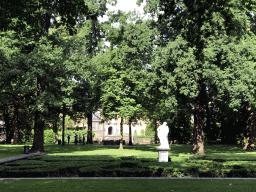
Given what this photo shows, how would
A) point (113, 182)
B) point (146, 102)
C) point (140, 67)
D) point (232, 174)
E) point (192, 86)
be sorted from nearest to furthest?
point (113, 182) < point (232, 174) < point (192, 86) < point (140, 67) < point (146, 102)

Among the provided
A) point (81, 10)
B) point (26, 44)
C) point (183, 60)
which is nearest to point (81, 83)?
point (26, 44)

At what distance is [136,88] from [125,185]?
23116mm

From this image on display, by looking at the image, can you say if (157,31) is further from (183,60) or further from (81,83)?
(81,83)

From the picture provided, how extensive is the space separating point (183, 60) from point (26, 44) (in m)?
13.3

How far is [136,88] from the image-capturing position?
1250 inches

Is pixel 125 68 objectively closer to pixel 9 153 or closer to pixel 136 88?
pixel 136 88

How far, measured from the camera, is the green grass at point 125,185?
27.3 ft

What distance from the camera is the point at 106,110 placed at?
105ft

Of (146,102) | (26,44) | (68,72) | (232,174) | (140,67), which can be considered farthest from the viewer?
(146,102)

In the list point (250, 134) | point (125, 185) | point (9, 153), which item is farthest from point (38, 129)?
point (250, 134)

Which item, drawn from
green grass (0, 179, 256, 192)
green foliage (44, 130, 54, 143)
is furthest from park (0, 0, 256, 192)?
green foliage (44, 130, 54, 143)

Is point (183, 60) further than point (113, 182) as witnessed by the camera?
Yes

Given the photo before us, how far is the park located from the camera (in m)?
9.87

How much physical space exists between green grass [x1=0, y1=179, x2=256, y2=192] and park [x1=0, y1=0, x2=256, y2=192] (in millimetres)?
34
